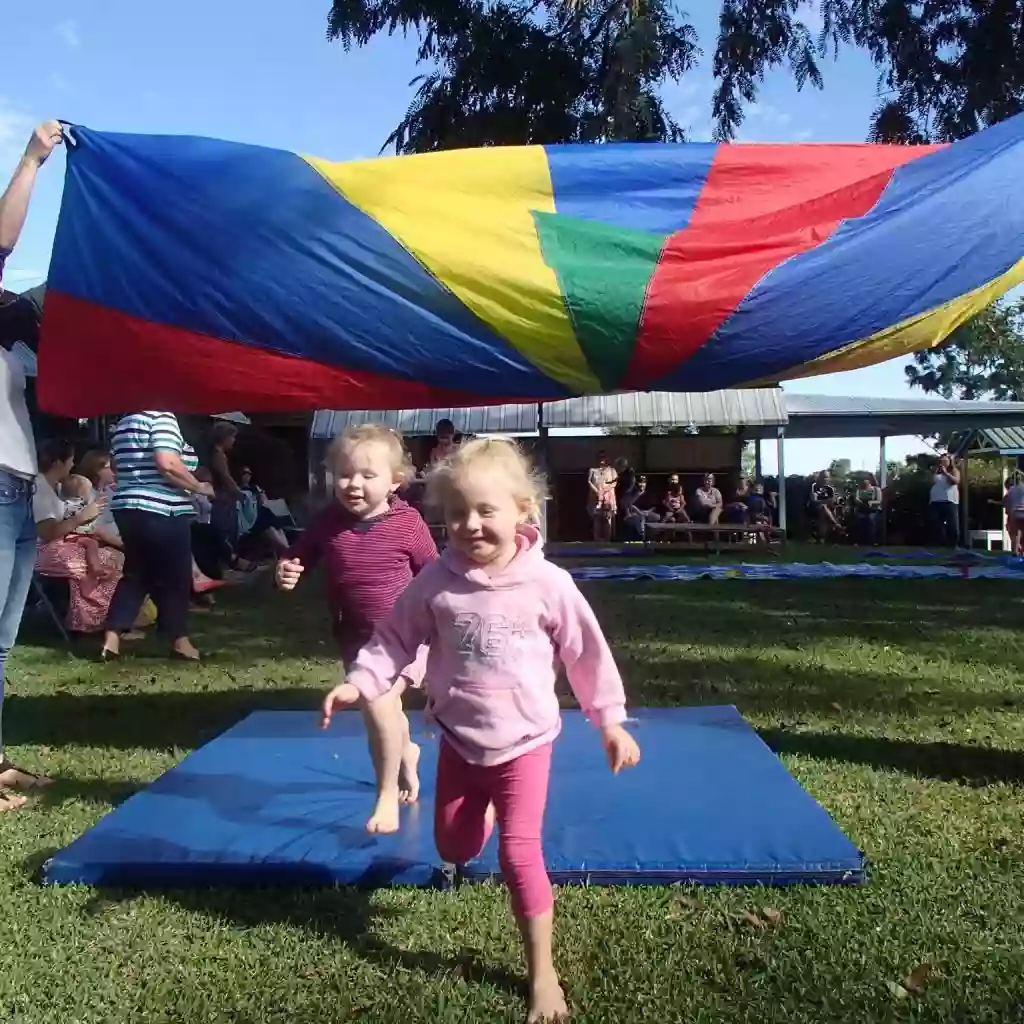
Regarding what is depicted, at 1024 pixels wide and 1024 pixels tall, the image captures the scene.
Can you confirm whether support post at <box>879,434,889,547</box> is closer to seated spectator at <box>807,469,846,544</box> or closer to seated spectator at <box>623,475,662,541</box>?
seated spectator at <box>807,469,846,544</box>

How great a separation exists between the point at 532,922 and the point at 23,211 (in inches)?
110

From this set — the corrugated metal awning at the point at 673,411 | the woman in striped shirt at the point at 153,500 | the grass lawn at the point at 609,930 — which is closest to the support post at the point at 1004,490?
the corrugated metal awning at the point at 673,411

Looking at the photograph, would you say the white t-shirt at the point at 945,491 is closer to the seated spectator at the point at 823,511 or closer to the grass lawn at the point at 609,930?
the seated spectator at the point at 823,511

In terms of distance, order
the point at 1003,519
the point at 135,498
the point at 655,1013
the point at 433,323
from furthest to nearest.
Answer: the point at 1003,519 → the point at 135,498 → the point at 433,323 → the point at 655,1013

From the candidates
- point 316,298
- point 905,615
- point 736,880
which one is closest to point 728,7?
point 905,615

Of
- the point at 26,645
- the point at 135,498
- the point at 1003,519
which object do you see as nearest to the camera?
the point at 135,498

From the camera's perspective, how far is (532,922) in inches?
95.7

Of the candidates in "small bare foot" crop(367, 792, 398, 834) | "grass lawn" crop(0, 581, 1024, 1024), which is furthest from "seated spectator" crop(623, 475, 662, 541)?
"small bare foot" crop(367, 792, 398, 834)

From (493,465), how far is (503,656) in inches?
18.0

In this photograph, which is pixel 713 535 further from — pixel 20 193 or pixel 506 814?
pixel 506 814

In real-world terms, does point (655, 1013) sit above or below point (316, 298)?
below

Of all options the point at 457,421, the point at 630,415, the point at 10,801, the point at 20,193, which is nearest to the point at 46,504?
the point at 10,801

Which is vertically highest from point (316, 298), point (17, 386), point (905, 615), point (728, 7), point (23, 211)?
point (728, 7)

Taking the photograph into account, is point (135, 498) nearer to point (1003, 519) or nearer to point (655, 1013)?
point (655, 1013)
